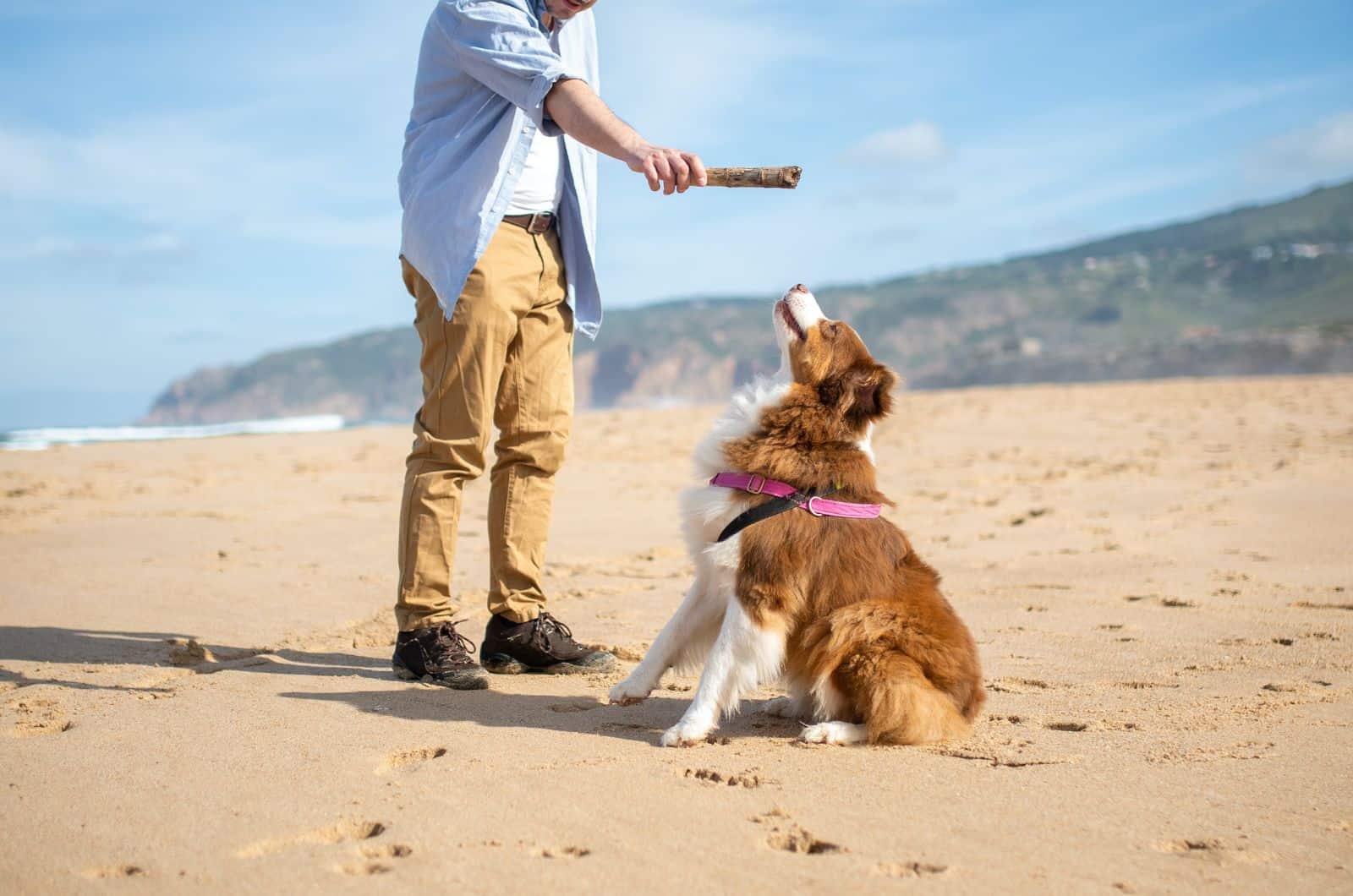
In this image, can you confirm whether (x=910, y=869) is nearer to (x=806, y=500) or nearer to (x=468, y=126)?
(x=806, y=500)

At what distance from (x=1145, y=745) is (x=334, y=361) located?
7162cm

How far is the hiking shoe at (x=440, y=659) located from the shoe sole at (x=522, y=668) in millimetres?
229

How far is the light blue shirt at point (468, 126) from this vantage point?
3.22 m

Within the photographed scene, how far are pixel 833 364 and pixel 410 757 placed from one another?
1.76m

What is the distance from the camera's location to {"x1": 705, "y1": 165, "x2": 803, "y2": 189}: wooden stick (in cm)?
292

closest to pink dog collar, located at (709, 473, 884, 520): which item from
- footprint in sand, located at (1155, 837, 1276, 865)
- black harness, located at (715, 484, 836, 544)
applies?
black harness, located at (715, 484, 836, 544)

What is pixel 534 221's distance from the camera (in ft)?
12.0

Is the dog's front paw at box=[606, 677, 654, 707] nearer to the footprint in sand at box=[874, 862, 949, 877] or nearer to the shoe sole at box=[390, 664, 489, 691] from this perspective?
the shoe sole at box=[390, 664, 489, 691]

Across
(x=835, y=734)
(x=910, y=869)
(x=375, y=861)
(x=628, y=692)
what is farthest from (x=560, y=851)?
(x=628, y=692)

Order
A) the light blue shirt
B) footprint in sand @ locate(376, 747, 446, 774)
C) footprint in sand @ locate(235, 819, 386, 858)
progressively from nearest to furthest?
1. footprint in sand @ locate(235, 819, 386, 858)
2. footprint in sand @ locate(376, 747, 446, 774)
3. the light blue shirt

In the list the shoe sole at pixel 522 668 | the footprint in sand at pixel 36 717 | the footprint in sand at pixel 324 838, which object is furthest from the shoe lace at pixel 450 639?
the footprint in sand at pixel 324 838

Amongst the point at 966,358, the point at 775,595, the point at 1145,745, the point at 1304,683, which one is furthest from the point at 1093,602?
the point at 966,358

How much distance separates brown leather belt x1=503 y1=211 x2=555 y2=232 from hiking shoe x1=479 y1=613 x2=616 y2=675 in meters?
1.46

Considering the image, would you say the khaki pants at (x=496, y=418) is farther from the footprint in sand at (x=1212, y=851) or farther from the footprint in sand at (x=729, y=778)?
the footprint in sand at (x=1212, y=851)
